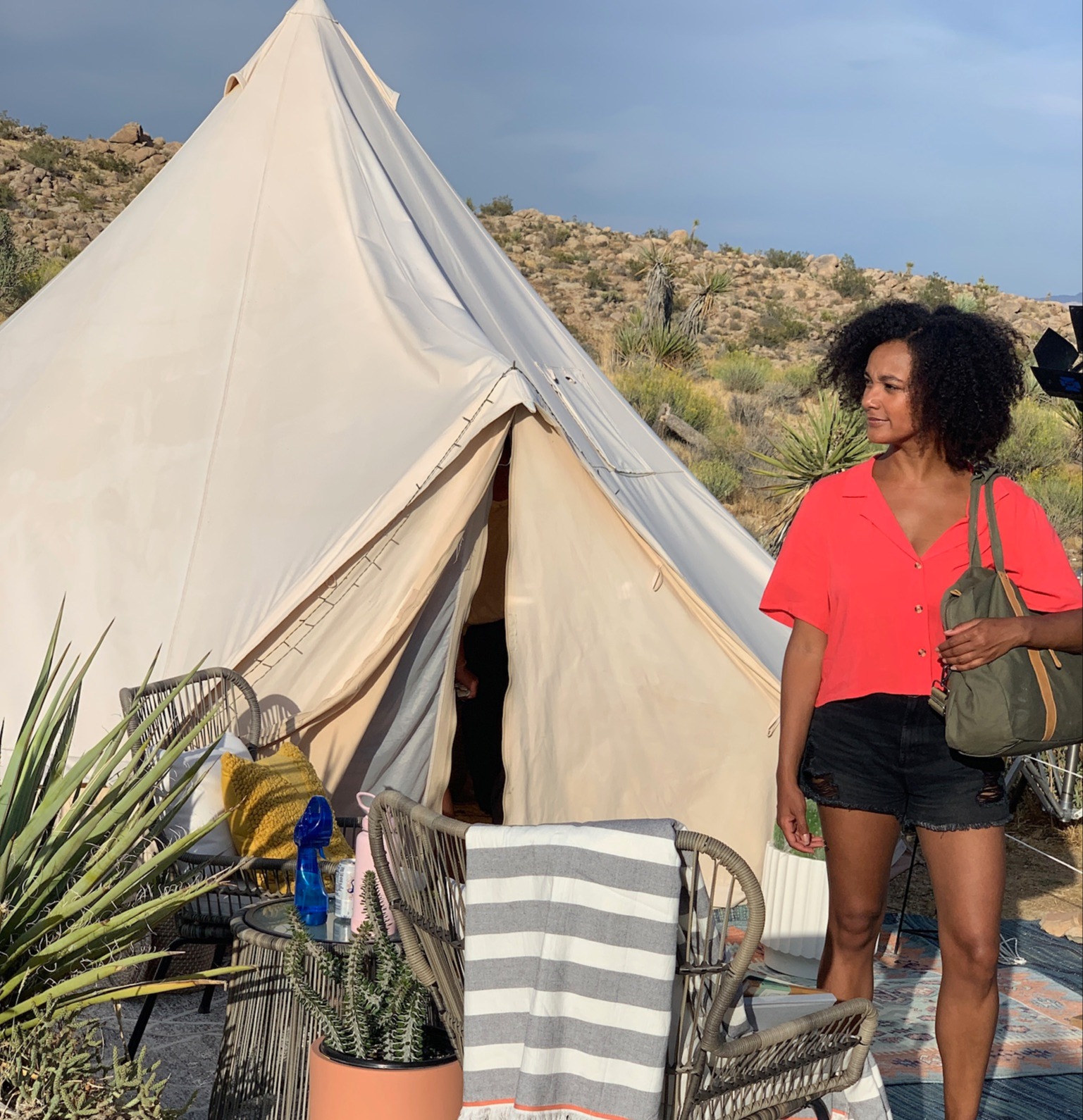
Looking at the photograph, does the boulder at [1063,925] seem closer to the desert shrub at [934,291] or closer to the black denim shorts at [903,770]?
the black denim shorts at [903,770]

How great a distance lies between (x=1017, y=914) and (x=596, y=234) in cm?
2254

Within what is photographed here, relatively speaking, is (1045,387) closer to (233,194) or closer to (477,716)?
(477,716)

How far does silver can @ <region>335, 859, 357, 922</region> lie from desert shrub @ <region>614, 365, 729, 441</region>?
10.3 meters

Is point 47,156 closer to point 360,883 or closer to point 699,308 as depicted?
point 699,308

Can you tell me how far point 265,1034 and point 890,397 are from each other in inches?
67.6

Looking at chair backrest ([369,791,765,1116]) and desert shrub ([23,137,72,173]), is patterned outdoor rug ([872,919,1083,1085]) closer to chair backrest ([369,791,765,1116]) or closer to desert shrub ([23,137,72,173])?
chair backrest ([369,791,765,1116])

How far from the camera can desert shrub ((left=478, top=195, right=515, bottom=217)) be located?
26453 millimetres

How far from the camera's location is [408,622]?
3814 mm

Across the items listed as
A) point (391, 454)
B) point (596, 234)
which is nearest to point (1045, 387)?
point (391, 454)

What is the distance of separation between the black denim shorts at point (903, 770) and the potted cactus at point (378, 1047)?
80 cm

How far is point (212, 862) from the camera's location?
9.14 ft

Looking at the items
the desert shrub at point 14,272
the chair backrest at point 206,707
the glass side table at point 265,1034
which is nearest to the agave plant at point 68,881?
the glass side table at point 265,1034

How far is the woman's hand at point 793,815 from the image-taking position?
2340mm

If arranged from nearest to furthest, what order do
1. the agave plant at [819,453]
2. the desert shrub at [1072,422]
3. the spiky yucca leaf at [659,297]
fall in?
the agave plant at [819,453] < the desert shrub at [1072,422] < the spiky yucca leaf at [659,297]
